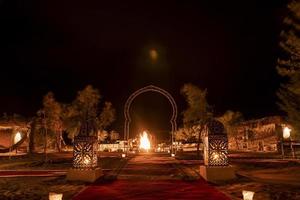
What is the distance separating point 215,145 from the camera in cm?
1355

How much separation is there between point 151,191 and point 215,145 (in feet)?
13.5

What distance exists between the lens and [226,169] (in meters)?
13.2

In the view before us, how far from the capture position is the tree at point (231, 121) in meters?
41.7

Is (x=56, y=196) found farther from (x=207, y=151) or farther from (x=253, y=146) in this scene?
(x=253, y=146)

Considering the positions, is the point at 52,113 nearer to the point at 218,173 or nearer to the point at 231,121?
the point at 231,121

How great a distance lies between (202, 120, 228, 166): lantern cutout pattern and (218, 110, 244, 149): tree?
27.5 metres

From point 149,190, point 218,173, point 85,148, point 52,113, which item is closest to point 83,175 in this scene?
point 85,148

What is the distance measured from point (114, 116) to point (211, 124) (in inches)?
1207

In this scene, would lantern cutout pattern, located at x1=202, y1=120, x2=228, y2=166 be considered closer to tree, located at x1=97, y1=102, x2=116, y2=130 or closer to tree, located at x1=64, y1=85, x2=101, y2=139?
tree, located at x1=64, y1=85, x2=101, y2=139

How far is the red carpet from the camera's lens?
9.45m

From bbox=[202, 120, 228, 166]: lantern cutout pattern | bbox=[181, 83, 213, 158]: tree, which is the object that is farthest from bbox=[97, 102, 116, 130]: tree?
bbox=[202, 120, 228, 166]: lantern cutout pattern

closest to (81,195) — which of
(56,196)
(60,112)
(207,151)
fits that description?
(56,196)

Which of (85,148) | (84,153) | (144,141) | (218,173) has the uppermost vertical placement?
(144,141)

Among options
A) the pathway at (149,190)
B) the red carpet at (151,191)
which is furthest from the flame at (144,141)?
the red carpet at (151,191)
